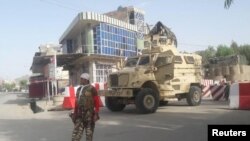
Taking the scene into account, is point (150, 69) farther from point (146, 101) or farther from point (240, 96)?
point (240, 96)

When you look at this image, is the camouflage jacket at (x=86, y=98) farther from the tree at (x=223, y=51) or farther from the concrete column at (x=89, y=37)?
the tree at (x=223, y=51)

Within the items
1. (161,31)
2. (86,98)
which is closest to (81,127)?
(86,98)

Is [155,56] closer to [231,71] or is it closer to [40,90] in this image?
[40,90]

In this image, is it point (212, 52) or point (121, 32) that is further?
point (212, 52)

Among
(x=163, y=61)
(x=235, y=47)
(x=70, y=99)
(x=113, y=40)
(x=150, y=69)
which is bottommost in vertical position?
(x=70, y=99)

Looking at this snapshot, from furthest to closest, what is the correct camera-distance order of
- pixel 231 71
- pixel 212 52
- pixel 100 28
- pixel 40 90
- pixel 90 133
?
1. pixel 212 52
2. pixel 231 71
3. pixel 100 28
4. pixel 40 90
5. pixel 90 133

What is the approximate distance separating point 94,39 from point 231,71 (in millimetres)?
13713

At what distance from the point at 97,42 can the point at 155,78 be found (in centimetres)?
2090

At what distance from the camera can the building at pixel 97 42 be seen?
33.9 m

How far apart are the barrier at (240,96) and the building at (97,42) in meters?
18.0

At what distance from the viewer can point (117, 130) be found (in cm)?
1112

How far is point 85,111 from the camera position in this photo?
310 inches

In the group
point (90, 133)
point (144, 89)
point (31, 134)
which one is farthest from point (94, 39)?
point (90, 133)

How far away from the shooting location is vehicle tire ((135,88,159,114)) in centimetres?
1500
